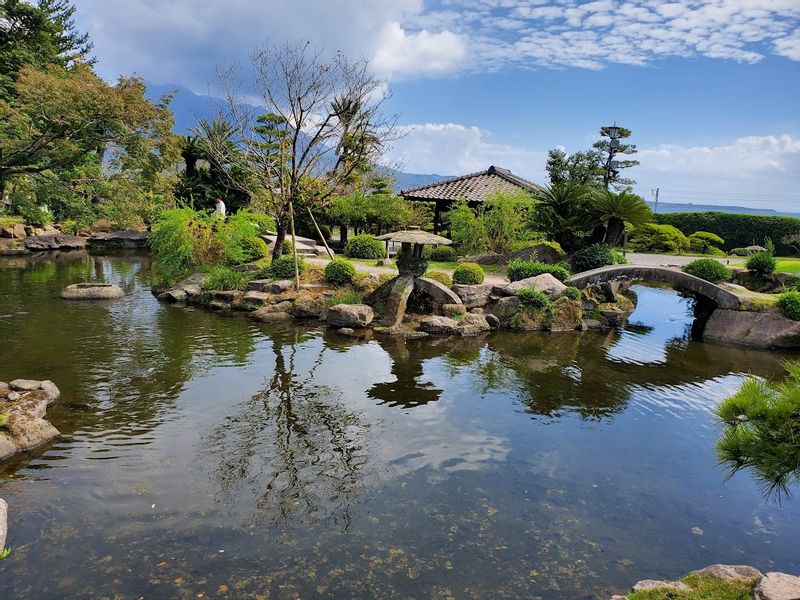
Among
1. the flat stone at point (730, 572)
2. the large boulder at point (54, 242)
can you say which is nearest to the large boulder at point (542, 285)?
the flat stone at point (730, 572)

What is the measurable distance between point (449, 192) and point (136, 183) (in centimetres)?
1571

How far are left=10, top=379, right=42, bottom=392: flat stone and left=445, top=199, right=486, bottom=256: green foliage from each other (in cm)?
1890

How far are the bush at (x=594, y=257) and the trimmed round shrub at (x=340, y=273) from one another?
31.0 feet

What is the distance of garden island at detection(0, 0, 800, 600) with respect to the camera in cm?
559

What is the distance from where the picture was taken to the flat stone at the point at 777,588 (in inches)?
144

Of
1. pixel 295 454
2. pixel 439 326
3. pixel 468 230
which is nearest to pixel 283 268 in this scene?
pixel 439 326

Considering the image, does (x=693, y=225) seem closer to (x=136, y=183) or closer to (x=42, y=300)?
(x=136, y=183)

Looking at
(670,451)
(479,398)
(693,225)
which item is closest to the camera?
(670,451)

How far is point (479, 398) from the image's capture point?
10891 millimetres

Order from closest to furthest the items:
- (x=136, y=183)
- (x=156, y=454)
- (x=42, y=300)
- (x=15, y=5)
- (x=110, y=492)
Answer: (x=110, y=492) → (x=156, y=454) → (x=42, y=300) → (x=136, y=183) → (x=15, y=5)

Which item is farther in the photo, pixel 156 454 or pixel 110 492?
pixel 156 454

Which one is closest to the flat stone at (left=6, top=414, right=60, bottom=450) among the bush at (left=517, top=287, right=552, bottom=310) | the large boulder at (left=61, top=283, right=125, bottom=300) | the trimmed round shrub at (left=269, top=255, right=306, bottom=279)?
the large boulder at (left=61, top=283, right=125, bottom=300)

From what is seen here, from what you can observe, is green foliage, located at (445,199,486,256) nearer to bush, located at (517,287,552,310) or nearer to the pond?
bush, located at (517,287,552,310)

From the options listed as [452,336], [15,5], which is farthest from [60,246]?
[452,336]
